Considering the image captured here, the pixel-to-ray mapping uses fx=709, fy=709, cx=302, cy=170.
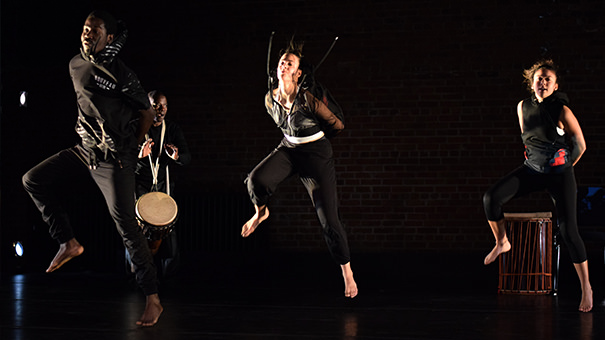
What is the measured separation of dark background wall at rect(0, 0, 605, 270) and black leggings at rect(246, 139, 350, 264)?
279 centimetres

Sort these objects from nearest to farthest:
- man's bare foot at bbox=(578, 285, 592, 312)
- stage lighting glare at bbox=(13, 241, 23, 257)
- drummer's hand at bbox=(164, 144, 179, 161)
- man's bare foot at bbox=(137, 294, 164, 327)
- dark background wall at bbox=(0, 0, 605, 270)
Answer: man's bare foot at bbox=(137, 294, 164, 327), man's bare foot at bbox=(578, 285, 592, 312), drummer's hand at bbox=(164, 144, 179, 161), dark background wall at bbox=(0, 0, 605, 270), stage lighting glare at bbox=(13, 241, 23, 257)

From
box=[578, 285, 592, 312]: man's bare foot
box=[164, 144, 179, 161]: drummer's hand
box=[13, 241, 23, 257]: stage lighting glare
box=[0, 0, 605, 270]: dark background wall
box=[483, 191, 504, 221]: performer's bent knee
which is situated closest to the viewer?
box=[578, 285, 592, 312]: man's bare foot

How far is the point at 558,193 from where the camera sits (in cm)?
446

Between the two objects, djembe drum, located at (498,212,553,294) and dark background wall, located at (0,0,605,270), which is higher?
dark background wall, located at (0,0,605,270)

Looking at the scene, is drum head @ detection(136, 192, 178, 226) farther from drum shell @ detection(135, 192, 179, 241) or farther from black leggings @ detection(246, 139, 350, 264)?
black leggings @ detection(246, 139, 350, 264)

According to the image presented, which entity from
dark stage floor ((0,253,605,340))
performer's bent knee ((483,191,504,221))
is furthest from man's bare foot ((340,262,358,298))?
performer's bent knee ((483,191,504,221))

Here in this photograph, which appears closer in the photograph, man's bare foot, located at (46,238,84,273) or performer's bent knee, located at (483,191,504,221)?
man's bare foot, located at (46,238,84,273)

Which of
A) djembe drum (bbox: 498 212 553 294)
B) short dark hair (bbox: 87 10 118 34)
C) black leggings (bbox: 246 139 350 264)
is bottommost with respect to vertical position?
djembe drum (bbox: 498 212 553 294)

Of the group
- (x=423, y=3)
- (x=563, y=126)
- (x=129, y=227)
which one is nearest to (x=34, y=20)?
(x=423, y=3)

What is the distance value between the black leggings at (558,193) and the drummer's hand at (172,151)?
2.37 m

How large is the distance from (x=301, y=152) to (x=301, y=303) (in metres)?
1.05

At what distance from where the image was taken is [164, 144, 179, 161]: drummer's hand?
5461mm

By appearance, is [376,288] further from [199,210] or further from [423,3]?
[423,3]

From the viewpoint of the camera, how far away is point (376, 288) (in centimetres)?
565
